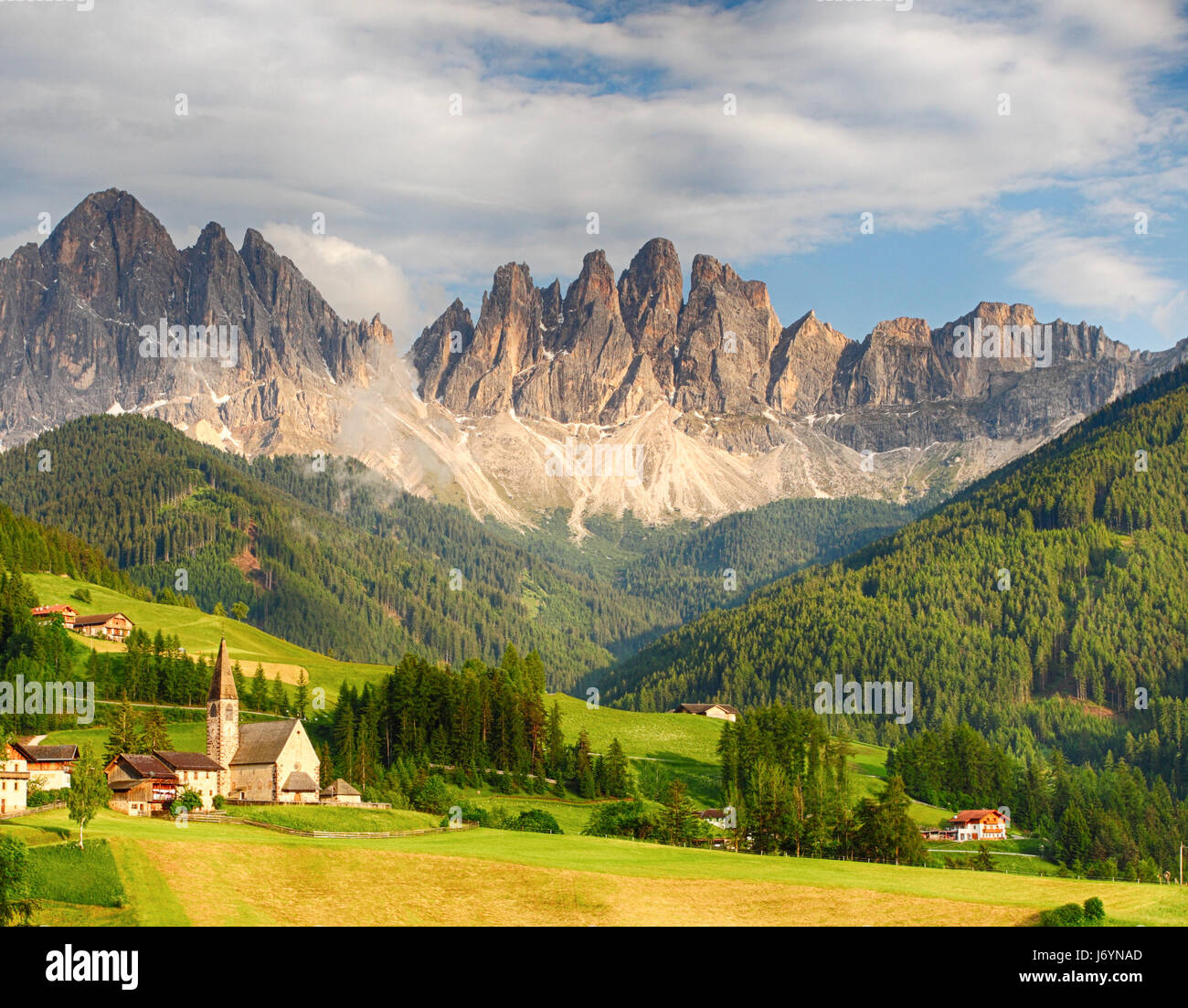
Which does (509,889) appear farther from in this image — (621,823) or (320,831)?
(621,823)

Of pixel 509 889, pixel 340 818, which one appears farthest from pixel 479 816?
pixel 509 889

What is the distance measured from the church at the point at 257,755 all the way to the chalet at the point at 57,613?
6777cm

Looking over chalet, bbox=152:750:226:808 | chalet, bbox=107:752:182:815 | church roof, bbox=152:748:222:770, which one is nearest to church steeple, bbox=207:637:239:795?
chalet, bbox=152:750:226:808

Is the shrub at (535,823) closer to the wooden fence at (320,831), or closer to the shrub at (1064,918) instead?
the wooden fence at (320,831)

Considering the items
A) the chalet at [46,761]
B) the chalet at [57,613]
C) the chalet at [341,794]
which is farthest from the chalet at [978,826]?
the chalet at [57,613]

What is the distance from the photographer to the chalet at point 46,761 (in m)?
121

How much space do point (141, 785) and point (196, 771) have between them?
6.62 metres

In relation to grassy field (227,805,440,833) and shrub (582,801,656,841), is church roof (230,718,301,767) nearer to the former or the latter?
grassy field (227,805,440,833)

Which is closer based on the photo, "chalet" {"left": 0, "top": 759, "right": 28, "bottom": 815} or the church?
"chalet" {"left": 0, "top": 759, "right": 28, "bottom": 815}

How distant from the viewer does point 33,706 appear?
150 metres

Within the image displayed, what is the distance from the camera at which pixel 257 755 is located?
125m

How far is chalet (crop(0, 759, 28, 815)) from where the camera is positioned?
110 m

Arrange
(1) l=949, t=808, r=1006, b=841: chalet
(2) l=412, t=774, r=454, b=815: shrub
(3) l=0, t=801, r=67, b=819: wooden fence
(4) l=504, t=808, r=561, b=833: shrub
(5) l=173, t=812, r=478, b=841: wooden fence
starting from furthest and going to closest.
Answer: (1) l=949, t=808, r=1006, b=841: chalet, (2) l=412, t=774, r=454, b=815: shrub, (4) l=504, t=808, r=561, b=833: shrub, (3) l=0, t=801, r=67, b=819: wooden fence, (5) l=173, t=812, r=478, b=841: wooden fence
